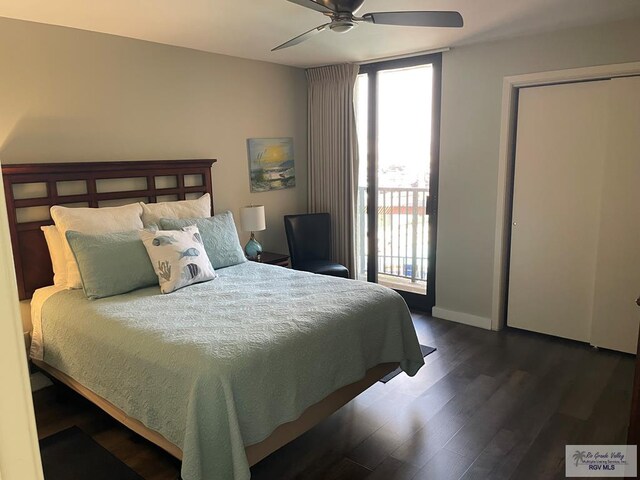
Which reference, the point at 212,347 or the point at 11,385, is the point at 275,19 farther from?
the point at 11,385

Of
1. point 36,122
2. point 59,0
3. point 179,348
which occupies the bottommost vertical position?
point 179,348

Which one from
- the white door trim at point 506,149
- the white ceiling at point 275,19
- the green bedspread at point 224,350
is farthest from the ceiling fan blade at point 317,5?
the white door trim at point 506,149

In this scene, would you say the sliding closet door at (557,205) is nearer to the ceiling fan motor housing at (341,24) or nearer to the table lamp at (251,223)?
the ceiling fan motor housing at (341,24)

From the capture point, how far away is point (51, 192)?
3119 mm

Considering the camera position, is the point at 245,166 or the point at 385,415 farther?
the point at 245,166

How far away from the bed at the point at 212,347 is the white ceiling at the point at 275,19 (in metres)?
0.97

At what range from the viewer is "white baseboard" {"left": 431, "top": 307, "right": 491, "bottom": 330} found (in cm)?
417

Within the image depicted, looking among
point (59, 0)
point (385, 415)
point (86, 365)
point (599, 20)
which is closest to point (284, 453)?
point (385, 415)

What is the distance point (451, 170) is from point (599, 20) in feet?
5.01

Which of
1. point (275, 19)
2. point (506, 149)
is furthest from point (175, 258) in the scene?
point (506, 149)

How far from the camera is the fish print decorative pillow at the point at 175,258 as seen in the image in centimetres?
298

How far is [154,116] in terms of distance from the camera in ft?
12.2

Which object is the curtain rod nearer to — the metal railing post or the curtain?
the curtain

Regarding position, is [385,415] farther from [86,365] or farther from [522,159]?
[522,159]
